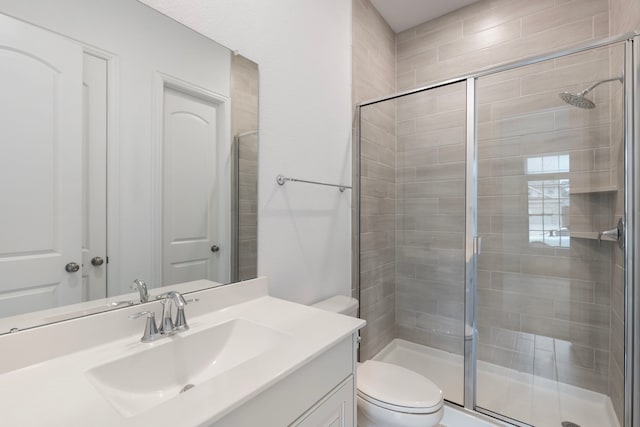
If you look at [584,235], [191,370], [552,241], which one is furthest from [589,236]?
[191,370]

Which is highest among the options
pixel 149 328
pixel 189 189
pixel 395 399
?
pixel 189 189

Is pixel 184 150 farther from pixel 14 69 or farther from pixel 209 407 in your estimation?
pixel 209 407

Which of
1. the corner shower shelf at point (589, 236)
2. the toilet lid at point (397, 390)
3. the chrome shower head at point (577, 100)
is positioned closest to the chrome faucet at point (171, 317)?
the toilet lid at point (397, 390)

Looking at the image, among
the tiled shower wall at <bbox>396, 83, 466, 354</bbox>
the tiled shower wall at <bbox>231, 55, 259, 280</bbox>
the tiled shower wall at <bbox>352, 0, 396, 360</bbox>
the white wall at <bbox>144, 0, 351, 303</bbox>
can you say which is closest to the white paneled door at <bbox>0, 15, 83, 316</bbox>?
the white wall at <bbox>144, 0, 351, 303</bbox>

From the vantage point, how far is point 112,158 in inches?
33.3

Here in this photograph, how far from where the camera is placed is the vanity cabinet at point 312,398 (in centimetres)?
61

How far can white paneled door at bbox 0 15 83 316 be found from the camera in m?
0.68

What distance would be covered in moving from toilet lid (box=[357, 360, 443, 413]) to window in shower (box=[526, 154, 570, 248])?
1.16 metres

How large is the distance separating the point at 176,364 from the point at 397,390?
972mm

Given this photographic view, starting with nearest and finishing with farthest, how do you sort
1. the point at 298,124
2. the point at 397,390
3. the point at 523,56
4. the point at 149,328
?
the point at 149,328
the point at 397,390
the point at 298,124
the point at 523,56

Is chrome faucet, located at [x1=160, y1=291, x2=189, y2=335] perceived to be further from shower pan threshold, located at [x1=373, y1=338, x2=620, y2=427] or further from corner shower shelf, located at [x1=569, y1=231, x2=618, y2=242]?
corner shower shelf, located at [x1=569, y1=231, x2=618, y2=242]

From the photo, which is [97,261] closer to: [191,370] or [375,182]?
[191,370]

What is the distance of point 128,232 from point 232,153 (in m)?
0.46

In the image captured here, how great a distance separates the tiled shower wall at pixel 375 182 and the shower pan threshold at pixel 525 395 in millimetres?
303
